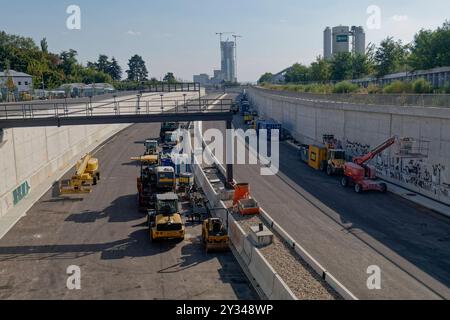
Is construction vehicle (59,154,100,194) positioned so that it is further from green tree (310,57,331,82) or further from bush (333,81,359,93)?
green tree (310,57,331,82)

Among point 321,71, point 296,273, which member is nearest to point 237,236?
point 296,273

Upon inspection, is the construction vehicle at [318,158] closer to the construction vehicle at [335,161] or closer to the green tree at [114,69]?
the construction vehicle at [335,161]

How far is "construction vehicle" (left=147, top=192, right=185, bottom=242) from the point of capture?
24656 millimetres

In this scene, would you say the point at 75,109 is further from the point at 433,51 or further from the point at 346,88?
the point at 433,51

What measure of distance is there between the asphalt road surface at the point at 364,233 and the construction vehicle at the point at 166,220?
20.1 feet

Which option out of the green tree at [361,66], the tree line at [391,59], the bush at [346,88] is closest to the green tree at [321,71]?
the tree line at [391,59]

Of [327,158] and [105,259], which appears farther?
[327,158]

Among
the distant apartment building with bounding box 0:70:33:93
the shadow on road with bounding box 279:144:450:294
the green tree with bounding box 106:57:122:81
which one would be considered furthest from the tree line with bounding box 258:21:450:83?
the green tree with bounding box 106:57:122:81

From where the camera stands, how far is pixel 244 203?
28.3 metres


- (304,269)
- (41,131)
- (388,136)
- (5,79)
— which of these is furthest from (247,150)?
(5,79)

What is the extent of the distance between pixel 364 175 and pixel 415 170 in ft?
12.0

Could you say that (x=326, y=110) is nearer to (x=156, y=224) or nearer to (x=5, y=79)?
(x=156, y=224)

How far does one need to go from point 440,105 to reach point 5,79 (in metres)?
74.2

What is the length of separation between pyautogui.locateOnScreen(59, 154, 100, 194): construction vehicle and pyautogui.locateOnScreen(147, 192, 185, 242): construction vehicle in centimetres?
1085
